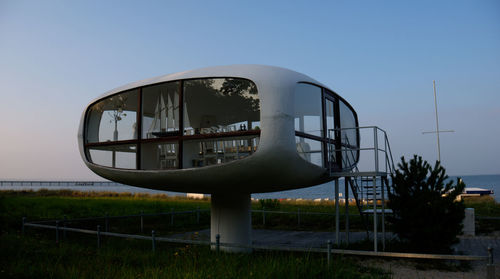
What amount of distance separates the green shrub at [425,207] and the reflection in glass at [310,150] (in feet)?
7.24

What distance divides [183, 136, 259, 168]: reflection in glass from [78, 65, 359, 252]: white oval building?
0.03 meters

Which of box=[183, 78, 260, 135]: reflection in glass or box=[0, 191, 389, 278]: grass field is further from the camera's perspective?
box=[183, 78, 260, 135]: reflection in glass

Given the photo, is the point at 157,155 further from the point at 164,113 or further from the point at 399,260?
the point at 399,260

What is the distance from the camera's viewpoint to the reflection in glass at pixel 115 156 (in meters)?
11.2

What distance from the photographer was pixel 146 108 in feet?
43.0

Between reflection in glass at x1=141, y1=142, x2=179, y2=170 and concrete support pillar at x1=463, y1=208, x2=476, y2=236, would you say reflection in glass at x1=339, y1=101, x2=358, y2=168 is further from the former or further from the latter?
reflection in glass at x1=141, y1=142, x2=179, y2=170

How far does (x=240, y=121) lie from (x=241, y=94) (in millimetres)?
4244

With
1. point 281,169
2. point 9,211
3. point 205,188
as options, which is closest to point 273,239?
point 205,188

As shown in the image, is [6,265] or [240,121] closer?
[6,265]

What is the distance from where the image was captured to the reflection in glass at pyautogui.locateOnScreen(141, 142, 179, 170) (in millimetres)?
10867

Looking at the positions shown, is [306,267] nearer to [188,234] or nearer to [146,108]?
[146,108]

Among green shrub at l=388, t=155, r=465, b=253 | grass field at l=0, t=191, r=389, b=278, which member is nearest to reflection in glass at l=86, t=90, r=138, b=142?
grass field at l=0, t=191, r=389, b=278

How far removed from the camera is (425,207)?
9.80 meters

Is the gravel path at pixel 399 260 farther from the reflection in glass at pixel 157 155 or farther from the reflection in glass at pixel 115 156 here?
the reflection in glass at pixel 115 156
